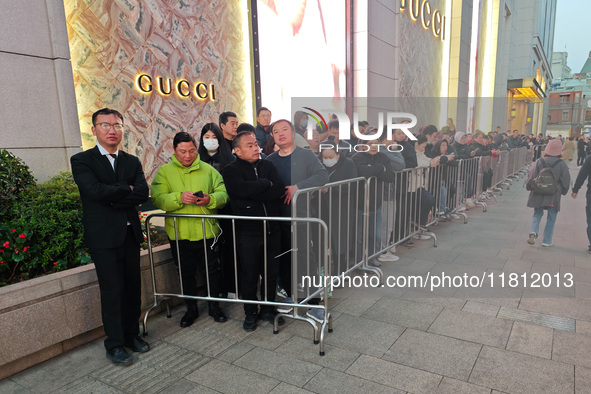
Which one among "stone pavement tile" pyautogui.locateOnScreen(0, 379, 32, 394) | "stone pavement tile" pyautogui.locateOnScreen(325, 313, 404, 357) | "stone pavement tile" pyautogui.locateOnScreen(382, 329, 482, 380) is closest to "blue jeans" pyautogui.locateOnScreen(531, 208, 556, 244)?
"stone pavement tile" pyautogui.locateOnScreen(382, 329, 482, 380)

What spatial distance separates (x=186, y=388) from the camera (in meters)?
2.85

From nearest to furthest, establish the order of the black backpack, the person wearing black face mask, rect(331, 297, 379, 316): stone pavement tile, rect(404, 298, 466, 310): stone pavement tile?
rect(331, 297, 379, 316): stone pavement tile
rect(404, 298, 466, 310): stone pavement tile
the black backpack
the person wearing black face mask

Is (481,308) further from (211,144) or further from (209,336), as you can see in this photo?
(211,144)

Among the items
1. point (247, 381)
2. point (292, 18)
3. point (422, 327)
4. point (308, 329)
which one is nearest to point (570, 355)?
point (422, 327)

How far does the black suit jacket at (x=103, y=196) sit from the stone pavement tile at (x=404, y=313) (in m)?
2.51

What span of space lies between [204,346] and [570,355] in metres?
3.09

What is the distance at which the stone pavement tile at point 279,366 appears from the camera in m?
2.94

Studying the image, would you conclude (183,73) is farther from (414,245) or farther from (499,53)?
(499,53)

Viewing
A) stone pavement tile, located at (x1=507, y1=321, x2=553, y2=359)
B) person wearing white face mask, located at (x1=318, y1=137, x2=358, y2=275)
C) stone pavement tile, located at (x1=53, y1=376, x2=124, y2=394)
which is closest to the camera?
stone pavement tile, located at (x1=53, y1=376, x2=124, y2=394)

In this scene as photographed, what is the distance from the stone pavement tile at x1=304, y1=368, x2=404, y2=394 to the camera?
2.75 metres

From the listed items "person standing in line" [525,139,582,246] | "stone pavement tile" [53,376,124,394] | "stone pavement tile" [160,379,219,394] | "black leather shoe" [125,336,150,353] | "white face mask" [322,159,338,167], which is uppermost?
"white face mask" [322,159,338,167]

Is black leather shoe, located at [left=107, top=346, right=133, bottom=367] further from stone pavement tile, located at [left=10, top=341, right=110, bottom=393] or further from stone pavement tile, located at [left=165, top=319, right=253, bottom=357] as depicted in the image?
stone pavement tile, located at [left=165, top=319, right=253, bottom=357]

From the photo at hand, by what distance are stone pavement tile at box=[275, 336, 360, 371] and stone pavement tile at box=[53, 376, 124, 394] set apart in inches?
52.7

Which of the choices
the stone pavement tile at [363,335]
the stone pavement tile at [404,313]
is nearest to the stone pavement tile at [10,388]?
the stone pavement tile at [363,335]
